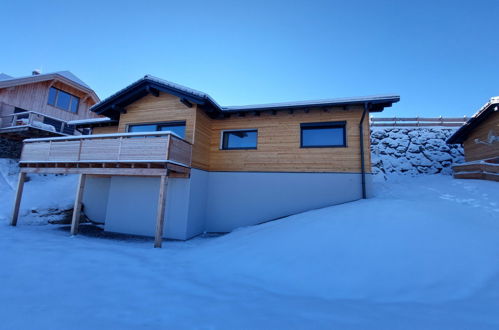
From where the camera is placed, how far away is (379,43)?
13.6 meters

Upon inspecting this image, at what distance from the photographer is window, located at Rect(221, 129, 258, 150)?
425 inches

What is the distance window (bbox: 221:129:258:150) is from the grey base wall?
146 centimetres

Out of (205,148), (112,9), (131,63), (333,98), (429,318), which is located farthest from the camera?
(131,63)

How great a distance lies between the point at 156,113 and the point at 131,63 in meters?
7.38

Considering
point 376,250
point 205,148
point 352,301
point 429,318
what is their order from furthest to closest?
1. point 205,148
2. point 376,250
3. point 352,301
4. point 429,318

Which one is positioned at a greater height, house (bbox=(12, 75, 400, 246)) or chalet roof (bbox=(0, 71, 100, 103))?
chalet roof (bbox=(0, 71, 100, 103))

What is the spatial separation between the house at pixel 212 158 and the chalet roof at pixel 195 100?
4 cm

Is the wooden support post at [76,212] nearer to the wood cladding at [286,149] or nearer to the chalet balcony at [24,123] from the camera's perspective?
the wood cladding at [286,149]

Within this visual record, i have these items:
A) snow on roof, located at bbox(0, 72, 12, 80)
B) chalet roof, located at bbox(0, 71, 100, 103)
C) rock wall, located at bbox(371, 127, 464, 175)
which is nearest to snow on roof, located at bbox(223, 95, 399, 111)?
rock wall, located at bbox(371, 127, 464, 175)

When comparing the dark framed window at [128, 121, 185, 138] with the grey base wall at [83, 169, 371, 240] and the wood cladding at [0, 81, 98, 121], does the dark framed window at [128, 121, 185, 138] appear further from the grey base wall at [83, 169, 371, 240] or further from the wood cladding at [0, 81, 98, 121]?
the wood cladding at [0, 81, 98, 121]

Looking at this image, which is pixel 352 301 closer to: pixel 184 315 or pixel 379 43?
pixel 184 315

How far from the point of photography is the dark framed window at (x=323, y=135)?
384 inches

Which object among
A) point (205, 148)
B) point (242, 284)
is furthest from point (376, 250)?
point (205, 148)

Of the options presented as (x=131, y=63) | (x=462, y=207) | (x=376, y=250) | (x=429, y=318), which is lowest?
(x=429, y=318)
